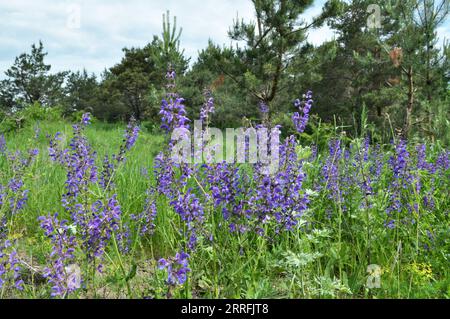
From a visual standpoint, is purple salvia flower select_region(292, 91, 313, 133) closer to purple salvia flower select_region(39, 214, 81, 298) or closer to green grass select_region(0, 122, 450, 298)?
green grass select_region(0, 122, 450, 298)

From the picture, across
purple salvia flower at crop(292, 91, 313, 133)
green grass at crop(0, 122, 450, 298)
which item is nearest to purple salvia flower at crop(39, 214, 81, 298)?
green grass at crop(0, 122, 450, 298)

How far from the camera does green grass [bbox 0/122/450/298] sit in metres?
2.58

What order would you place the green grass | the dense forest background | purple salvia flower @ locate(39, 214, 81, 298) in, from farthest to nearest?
the dense forest background, the green grass, purple salvia flower @ locate(39, 214, 81, 298)

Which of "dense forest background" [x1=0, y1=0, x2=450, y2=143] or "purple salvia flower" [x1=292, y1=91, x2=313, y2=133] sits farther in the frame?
"dense forest background" [x1=0, y1=0, x2=450, y2=143]

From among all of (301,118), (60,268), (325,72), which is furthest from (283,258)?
(325,72)

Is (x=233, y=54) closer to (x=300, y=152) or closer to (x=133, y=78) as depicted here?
(x=300, y=152)

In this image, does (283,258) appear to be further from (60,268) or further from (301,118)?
(60,268)

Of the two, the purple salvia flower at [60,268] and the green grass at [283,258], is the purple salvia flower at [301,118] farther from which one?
the purple salvia flower at [60,268]

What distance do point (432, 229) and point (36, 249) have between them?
134 inches

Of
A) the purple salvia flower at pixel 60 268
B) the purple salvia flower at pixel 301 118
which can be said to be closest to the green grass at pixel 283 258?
the purple salvia flower at pixel 60 268

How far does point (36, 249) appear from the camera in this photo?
363 cm

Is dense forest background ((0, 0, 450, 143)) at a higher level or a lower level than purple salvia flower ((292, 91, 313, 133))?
higher

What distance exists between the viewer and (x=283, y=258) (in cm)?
302

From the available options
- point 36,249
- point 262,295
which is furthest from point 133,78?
point 262,295
